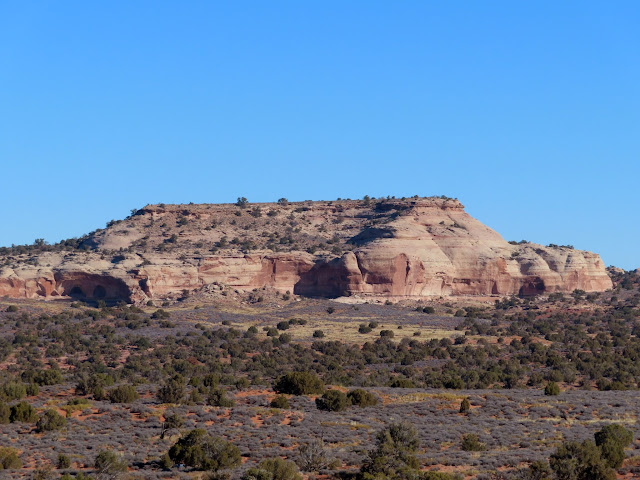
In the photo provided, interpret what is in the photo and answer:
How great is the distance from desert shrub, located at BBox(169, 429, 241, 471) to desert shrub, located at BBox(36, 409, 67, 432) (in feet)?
18.5

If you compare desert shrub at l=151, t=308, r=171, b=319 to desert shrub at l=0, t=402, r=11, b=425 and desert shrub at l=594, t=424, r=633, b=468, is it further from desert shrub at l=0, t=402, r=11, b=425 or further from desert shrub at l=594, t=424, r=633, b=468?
desert shrub at l=594, t=424, r=633, b=468

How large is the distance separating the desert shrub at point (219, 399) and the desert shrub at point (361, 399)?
4.51 m

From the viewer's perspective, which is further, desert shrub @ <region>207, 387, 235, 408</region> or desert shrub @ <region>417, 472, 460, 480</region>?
desert shrub @ <region>207, 387, 235, 408</region>

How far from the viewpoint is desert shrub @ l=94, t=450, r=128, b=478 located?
27.4 m

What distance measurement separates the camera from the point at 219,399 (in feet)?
127

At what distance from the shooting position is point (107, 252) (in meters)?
94.1

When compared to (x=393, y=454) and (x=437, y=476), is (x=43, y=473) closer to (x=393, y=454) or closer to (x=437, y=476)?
(x=393, y=454)

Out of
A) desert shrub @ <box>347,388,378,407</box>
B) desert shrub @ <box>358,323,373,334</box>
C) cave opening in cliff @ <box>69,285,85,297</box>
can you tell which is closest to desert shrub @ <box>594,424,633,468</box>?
desert shrub @ <box>347,388,378,407</box>

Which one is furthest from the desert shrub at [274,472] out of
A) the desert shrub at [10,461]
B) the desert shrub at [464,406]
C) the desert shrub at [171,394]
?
the desert shrub at [464,406]

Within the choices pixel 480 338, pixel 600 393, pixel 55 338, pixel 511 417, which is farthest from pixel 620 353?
pixel 55 338

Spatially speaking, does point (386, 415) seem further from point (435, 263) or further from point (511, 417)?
point (435, 263)

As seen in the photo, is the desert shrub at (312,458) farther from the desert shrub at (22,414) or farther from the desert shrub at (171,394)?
the desert shrub at (22,414)

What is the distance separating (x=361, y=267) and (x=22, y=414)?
5720 centimetres

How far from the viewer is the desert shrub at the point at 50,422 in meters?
33.4
